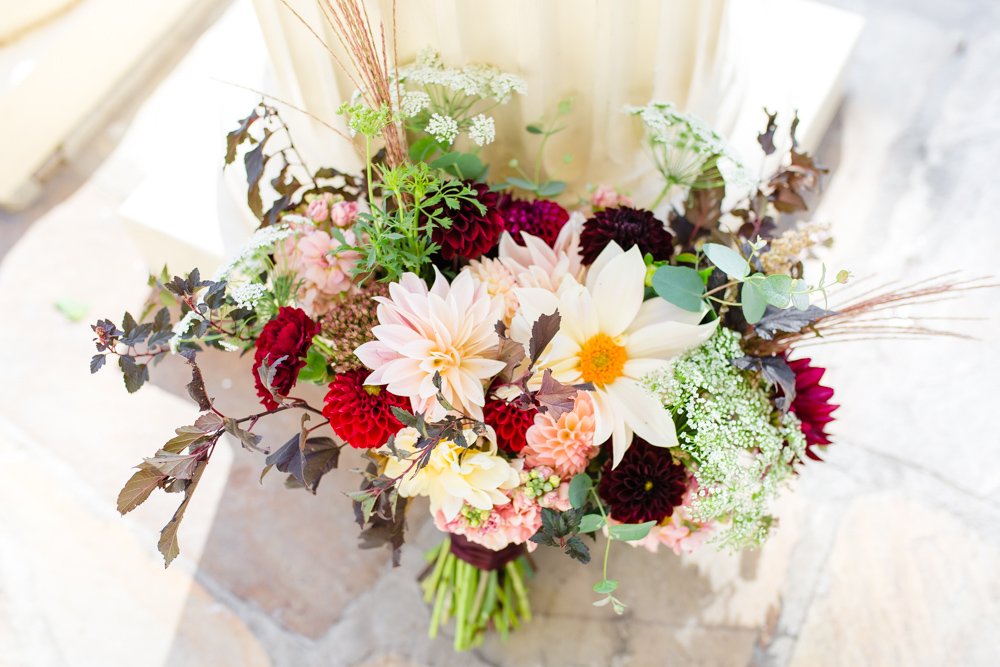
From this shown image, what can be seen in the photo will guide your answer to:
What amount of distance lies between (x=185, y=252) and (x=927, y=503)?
1.45 meters

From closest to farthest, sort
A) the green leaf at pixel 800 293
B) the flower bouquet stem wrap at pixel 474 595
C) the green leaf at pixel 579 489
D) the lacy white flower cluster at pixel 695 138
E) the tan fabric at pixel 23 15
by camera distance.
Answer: the green leaf at pixel 800 293
the green leaf at pixel 579 489
the lacy white flower cluster at pixel 695 138
the flower bouquet stem wrap at pixel 474 595
the tan fabric at pixel 23 15

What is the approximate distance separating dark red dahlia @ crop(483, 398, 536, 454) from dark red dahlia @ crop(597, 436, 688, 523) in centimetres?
12

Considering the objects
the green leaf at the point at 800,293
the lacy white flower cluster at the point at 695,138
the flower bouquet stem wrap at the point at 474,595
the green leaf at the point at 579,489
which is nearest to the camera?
the green leaf at the point at 800,293

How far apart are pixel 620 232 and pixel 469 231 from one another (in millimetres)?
182

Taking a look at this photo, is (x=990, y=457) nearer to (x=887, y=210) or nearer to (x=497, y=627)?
(x=887, y=210)

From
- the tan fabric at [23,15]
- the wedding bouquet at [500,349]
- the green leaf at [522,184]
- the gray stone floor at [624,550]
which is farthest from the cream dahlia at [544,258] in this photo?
the tan fabric at [23,15]

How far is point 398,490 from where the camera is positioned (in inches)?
35.3

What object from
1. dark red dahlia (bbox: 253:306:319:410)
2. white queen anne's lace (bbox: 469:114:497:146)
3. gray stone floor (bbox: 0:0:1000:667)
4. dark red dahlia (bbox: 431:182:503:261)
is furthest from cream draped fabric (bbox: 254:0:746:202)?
gray stone floor (bbox: 0:0:1000:667)

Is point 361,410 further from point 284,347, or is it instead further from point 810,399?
point 810,399

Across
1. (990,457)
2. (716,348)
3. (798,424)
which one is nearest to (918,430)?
(990,457)

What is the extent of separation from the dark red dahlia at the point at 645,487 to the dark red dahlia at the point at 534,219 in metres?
0.28

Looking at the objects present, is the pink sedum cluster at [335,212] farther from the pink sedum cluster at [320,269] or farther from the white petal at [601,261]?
the white petal at [601,261]

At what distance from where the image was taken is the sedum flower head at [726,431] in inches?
33.7

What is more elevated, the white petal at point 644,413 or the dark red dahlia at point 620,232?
the dark red dahlia at point 620,232
